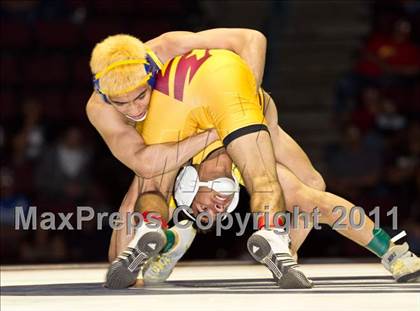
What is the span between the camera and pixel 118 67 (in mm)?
4168

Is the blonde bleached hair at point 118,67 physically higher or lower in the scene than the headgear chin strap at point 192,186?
higher

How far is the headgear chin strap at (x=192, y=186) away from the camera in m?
4.41

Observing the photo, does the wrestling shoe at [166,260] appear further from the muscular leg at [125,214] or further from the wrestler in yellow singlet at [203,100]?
the wrestler in yellow singlet at [203,100]

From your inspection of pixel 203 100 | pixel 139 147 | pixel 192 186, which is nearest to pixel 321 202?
pixel 192 186

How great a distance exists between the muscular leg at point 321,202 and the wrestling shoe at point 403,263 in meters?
0.11

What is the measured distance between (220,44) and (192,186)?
24.3 inches

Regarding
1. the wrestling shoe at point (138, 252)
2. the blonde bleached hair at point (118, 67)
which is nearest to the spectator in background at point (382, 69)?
the blonde bleached hair at point (118, 67)

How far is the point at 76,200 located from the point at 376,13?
3.94 metres

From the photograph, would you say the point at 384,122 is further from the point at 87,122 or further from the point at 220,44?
the point at 220,44

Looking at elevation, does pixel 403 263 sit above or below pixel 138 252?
below

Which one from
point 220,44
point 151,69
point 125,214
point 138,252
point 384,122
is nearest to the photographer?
point 138,252

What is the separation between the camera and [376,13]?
10.9 metres

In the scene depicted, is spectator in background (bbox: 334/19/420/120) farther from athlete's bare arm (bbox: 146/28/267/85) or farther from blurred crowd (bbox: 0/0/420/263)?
athlete's bare arm (bbox: 146/28/267/85)

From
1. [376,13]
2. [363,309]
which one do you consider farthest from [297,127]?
[363,309]
